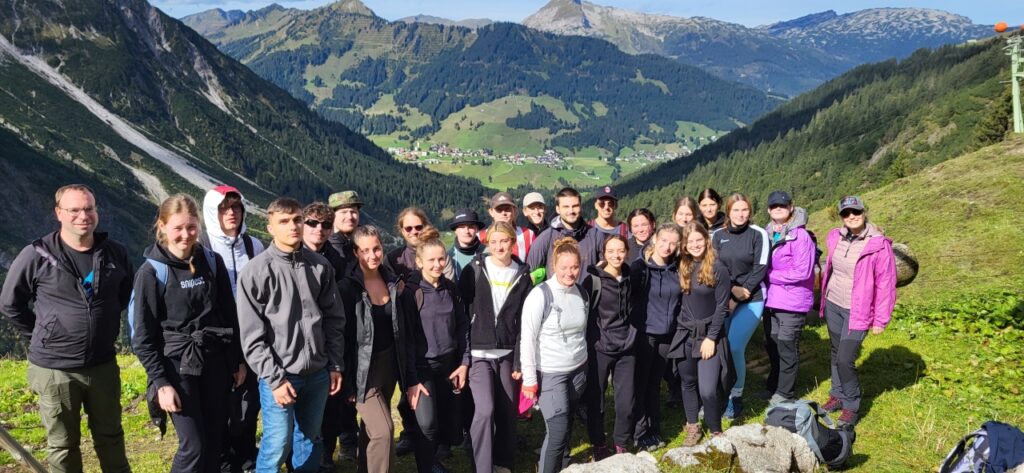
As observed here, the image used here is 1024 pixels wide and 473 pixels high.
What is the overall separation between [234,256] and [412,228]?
86.6 inches

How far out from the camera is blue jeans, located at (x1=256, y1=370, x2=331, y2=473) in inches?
254

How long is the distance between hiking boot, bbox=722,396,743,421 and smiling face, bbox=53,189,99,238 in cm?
892

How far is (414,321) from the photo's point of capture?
7.52 meters

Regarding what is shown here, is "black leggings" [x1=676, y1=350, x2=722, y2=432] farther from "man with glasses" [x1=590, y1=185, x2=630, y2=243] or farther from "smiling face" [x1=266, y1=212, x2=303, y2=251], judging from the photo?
"smiling face" [x1=266, y1=212, x2=303, y2=251]

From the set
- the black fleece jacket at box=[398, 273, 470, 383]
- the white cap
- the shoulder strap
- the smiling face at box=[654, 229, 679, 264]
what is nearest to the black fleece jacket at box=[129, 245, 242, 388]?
the shoulder strap

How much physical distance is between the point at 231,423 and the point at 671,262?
600cm

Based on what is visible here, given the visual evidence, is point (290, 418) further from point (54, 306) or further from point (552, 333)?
point (552, 333)

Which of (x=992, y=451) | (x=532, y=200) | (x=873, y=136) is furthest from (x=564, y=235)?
(x=873, y=136)

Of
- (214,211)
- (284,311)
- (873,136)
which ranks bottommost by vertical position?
(284,311)

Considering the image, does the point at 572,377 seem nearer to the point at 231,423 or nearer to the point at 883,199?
the point at 231,423

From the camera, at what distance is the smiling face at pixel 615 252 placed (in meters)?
7.66

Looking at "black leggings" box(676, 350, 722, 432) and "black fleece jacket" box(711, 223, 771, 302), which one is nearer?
Answer: "black leggings" box(676, 350, 722, 432)

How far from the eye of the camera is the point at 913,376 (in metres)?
10.7

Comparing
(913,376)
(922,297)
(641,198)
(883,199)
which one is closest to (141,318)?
(913,376)
